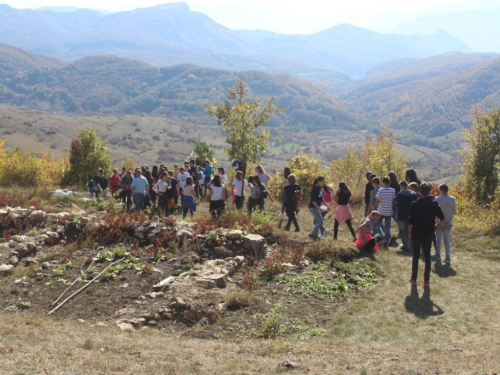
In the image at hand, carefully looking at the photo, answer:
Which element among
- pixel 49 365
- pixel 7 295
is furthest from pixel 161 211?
pixel 49 365

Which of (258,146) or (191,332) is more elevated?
(258,146)

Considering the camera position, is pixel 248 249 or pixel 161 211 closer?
pixel 248 249

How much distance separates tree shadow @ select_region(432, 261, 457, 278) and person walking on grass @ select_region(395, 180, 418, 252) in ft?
3.82

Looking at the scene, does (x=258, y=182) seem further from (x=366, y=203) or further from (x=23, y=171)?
(x=23, y=171)

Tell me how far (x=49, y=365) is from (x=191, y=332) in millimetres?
2412

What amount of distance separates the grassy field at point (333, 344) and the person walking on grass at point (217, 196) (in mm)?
5942

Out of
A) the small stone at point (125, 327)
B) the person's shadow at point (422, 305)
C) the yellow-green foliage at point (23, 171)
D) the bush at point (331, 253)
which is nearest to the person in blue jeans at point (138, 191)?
the bush at point (331, 253)

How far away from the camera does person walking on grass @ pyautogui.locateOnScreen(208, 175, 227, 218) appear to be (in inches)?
527

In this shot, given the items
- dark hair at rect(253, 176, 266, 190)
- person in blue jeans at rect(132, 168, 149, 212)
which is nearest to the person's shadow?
dark hair at rect(253, 176, 266, 190)

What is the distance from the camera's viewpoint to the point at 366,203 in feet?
45.0

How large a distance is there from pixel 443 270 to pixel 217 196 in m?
6.57

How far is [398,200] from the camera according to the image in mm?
11312

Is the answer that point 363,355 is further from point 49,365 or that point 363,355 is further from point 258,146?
point 258,146

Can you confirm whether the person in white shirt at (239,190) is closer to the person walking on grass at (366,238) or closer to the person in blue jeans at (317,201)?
the person in blue jeans at (317,201)
